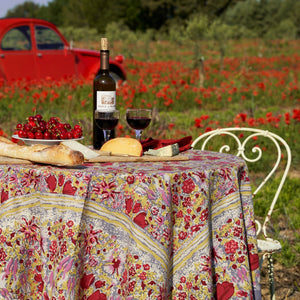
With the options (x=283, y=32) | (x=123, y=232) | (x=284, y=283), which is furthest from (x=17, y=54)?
(x=283, y=32)

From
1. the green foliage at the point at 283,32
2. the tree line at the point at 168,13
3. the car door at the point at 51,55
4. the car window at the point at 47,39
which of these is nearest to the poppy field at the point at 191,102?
the car door at the point at 51,55

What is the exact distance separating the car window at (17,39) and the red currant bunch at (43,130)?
27.5 ft

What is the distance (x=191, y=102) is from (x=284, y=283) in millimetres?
7248

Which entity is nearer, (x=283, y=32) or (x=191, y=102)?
(x=191, y=102)

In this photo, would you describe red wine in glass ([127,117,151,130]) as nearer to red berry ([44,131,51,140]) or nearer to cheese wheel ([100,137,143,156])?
cheese wheel ([100,137,143,156])

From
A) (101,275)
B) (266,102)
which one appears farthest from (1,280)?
(266,102)

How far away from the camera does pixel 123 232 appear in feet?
7.11

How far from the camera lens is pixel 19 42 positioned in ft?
35.2

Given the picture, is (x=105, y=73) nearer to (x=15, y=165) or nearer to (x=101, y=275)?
(x=15, y=165)

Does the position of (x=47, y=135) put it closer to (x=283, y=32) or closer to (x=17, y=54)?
(x=17, y=54)

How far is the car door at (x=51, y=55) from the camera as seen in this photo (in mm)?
10844

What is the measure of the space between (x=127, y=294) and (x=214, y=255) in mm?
460

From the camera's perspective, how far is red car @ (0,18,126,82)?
10.5 m

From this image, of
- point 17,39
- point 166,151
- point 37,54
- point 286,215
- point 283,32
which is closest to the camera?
point 166,151
